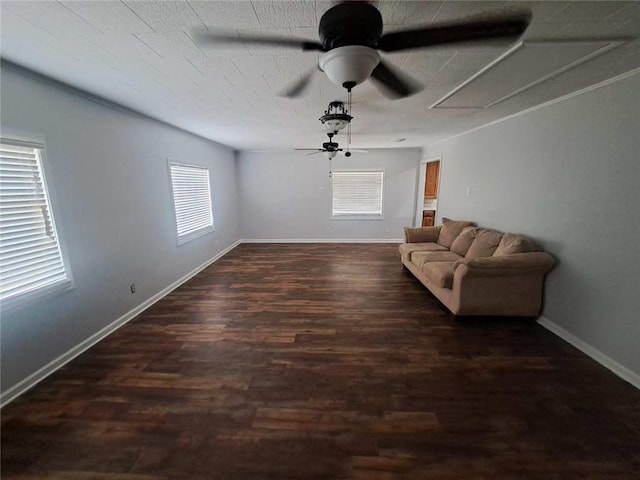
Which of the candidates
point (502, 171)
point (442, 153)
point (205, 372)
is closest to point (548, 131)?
point (502, 171)

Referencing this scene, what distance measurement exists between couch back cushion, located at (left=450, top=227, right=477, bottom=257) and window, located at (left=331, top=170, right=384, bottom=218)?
2776mm

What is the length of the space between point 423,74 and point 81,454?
3504 millimetres

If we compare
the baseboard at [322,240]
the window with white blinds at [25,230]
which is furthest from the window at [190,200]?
the window with white blinds at [25,230]

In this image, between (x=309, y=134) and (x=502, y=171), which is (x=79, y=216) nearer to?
(x=309, y=134)

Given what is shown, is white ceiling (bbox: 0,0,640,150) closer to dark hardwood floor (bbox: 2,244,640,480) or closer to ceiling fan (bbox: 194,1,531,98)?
ceiling fan (bbox: 194,1,531,98)

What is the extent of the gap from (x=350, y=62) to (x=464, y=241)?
3510 millimetres

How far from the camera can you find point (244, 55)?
1759 millimetres

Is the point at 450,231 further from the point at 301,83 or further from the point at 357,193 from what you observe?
the point at 301,83

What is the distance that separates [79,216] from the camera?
95.9 inches

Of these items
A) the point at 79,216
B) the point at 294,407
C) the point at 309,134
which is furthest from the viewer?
the point at 309,134

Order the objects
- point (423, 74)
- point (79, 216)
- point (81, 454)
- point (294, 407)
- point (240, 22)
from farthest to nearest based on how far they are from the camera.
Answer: point (79, 216) → point (423, 74) → point (294, 407) → point (81, 454) → point (240, 22)

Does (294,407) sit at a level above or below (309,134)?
below

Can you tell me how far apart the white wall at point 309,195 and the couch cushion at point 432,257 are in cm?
279

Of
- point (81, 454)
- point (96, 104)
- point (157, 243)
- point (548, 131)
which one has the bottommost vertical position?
point (81, 454)
